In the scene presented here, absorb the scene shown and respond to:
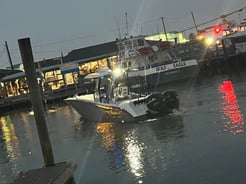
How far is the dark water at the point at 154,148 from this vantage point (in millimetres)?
12867

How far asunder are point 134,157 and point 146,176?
2650 millimetres

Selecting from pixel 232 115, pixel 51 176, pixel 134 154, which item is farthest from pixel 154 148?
pixel 232 115

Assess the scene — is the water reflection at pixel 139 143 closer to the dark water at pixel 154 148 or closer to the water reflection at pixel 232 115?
the dark water at pixel 154 148

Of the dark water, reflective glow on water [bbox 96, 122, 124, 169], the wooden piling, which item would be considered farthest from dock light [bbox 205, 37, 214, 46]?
the wooden piling

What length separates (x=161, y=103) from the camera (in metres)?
22.6

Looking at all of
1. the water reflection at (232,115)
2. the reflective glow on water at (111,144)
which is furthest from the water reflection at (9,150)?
the water reflection at (232,115)

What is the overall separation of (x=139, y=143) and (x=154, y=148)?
163cm

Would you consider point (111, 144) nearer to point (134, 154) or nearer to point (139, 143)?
point (139, 143)

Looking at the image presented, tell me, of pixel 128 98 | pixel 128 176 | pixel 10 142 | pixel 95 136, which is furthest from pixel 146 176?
pixel 10 142

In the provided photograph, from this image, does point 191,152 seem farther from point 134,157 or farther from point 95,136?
point 95,136

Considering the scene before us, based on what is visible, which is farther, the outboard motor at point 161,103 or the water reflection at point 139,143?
the outboard motor at point 161,103

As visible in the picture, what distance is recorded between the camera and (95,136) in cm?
2142

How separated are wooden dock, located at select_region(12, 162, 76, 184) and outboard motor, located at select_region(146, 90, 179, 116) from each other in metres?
10.1

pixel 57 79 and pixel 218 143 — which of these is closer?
pixel 218 143
